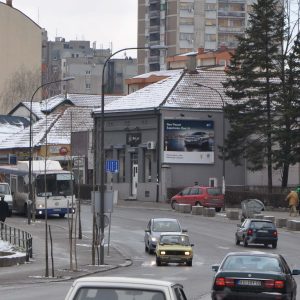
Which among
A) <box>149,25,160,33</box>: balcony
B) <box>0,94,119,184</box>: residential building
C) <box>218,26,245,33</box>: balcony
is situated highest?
<box>218,26,245,33</box>: balcony

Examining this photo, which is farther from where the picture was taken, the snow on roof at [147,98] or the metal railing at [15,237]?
the snow on roof at [147,98]

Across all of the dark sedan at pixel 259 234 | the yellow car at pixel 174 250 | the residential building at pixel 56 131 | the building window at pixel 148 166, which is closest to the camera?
the yellow car at pixel 174 250

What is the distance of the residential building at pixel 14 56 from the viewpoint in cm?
12606

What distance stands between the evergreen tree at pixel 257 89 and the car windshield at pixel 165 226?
106 feet

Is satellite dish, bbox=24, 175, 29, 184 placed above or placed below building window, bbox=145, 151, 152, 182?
below

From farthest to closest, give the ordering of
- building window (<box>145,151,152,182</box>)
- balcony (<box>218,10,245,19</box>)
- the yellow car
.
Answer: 1. balcony (<box>218,10,245,19</box>)
2. building window (<box>145,151,152,182</box>)
3. the yellow car

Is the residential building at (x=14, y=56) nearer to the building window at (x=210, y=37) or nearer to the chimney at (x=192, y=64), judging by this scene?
the chimney at (x=192, y=64)

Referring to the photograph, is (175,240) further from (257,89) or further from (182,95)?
(182,95)

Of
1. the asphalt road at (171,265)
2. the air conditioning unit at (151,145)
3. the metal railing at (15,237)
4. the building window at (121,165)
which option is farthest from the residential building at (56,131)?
the metal railing at (15,237)

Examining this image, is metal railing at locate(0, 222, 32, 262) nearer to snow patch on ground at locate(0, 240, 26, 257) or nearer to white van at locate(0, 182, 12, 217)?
snow patch on ground at locate(0, 240, 26, 257)

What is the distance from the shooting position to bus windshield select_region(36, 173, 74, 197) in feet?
199

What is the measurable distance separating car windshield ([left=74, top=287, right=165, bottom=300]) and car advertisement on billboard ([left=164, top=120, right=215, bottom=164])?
67.6 m

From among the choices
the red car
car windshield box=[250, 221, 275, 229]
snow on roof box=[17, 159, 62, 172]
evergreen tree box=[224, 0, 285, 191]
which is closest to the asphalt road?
car windshield box=[250, 221, 275, 229]

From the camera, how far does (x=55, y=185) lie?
61094mm
